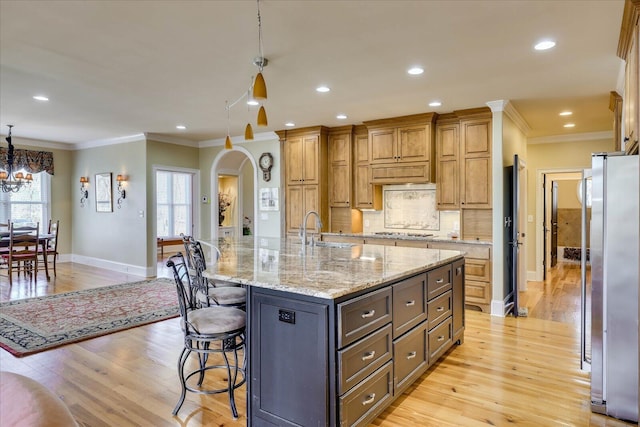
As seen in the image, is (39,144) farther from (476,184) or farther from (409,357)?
(409,357)

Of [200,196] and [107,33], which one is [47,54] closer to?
[107,33]

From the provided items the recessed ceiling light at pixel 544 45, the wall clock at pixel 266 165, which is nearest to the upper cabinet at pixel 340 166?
the wall clock at pixel 266 165

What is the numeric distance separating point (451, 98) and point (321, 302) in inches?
142

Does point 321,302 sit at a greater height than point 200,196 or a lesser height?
lesser

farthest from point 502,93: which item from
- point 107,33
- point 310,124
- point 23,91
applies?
point 23,91

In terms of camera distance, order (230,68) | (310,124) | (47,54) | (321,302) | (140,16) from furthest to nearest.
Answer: (310,124), (230,68), (47,54), (140,16), (321,302)

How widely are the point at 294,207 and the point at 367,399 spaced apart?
4.74 m

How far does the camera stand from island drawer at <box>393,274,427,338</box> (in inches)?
97.3

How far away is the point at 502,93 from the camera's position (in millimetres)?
4410

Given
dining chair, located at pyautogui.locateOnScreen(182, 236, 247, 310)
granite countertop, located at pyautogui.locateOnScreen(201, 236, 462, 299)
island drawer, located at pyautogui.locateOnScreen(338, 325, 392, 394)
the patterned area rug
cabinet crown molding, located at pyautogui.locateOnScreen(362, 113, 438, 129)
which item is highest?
cabinet crown molding, located at pyautogui.locateOnScreen(362, 113, 438, 129)

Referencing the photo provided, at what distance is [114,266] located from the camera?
25.8ft

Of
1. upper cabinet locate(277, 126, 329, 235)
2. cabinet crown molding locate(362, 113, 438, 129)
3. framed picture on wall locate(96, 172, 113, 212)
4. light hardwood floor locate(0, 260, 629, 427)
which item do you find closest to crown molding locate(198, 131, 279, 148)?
upper cabinet locate(277, 126, 329, 235)

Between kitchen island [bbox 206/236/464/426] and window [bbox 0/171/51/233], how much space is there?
306 inches

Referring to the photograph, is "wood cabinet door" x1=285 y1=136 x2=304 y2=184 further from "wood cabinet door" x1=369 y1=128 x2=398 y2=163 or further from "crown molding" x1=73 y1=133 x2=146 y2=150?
"crown molding" x1=73 y1=133 x2=146 y2=150
